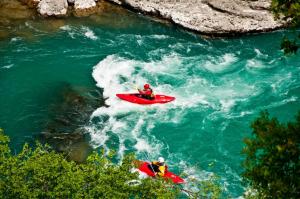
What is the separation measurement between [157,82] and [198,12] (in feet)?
24.3

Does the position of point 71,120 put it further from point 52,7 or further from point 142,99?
point 52,7

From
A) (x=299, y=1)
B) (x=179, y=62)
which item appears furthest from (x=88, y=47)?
(x=299, y=1)

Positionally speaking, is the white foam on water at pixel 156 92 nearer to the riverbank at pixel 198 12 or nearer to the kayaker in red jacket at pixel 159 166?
the kayaker in red jacket at pixel 159 166

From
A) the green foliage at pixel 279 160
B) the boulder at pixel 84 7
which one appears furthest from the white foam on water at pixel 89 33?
the green foliage at pixel 279 160

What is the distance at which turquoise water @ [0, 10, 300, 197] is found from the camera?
17891 mm

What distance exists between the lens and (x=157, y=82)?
2200 cm

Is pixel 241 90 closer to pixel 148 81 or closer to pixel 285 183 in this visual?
pixel 148 81

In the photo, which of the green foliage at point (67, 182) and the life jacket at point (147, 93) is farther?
the life jacket at point (147, 93)

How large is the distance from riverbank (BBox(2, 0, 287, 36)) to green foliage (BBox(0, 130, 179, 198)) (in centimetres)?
1742

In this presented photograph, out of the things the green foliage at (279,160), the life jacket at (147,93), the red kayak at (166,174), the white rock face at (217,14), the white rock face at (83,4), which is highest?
the green foliage at (279,160)

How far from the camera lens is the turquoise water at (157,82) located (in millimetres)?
17891

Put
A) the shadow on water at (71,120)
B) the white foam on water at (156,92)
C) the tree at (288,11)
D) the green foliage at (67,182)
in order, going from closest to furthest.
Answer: the tree at (288,11), the green foliage at (67,182), the shadow on water at (71,120), the white foam on water at (156,92)

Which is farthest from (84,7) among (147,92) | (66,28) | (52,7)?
(147,92)

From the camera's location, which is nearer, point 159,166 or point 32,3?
point 159,166
